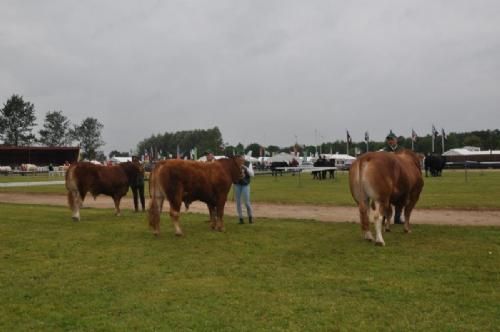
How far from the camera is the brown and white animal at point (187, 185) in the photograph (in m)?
11.1

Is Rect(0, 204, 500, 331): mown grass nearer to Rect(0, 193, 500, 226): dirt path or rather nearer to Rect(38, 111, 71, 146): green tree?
Rect(0, 193, 500, 226): dirt path

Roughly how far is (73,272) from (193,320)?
323 cm

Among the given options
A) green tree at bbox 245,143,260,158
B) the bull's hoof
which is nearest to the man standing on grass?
the bull's hoof

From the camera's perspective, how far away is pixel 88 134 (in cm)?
12875

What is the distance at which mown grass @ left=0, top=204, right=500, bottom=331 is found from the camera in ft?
17.5

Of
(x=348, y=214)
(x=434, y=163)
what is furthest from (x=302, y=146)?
(x=348, y=214)

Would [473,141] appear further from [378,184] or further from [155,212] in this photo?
[155,212]

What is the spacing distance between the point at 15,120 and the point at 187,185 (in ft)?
330

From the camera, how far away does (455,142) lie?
124 meters

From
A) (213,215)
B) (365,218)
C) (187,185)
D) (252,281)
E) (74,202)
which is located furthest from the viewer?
(74,202)

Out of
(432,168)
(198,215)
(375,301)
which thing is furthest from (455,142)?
(375,301)

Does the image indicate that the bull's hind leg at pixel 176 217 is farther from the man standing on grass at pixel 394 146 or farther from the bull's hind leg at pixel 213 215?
the man standing on grass at pixel 394 146

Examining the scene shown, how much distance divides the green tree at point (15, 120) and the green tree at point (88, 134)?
72.6 ft

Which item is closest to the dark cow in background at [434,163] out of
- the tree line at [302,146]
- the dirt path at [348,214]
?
the dirt path at [348,214]
